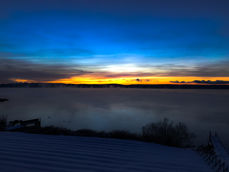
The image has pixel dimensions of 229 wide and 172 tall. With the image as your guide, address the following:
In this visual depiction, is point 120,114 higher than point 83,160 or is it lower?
lower

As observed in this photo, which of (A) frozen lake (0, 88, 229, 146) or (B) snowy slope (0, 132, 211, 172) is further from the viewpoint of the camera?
(A) frozen lake (0, 88, 229, 146)

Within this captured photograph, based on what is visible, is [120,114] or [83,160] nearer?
[83,160]

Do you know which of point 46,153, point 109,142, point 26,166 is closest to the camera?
point 26,166

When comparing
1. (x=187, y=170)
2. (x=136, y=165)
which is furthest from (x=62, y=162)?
(x=187, y=170)

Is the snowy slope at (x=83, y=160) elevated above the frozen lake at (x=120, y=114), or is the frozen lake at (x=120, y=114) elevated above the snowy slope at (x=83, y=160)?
the snowy slope at (x=83, y=160)

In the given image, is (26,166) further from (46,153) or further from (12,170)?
(46,153)

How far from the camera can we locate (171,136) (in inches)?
417

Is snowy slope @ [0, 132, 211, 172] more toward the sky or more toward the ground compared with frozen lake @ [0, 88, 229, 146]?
more toward the sky

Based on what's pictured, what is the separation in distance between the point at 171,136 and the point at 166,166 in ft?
23.4

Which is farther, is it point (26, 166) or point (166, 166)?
point (166, 166)

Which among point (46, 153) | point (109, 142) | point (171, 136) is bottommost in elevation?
point (171, 136)

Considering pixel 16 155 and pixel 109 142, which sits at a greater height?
pixel 16 155

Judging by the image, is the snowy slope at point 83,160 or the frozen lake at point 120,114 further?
the frozen lake at point 120,114

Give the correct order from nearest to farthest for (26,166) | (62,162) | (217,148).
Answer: (26,166) → (62,162) → (217,148)
